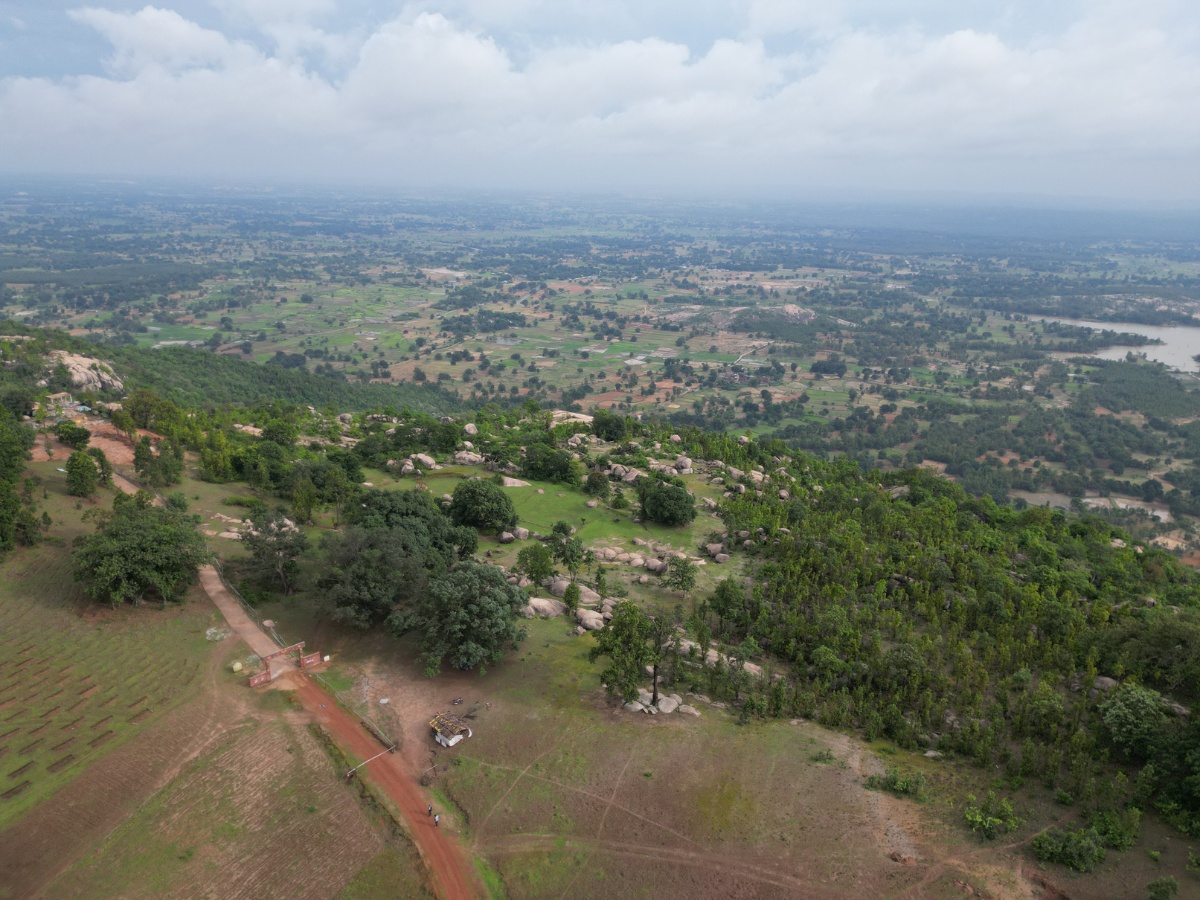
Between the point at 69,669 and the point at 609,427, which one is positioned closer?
the point at 69,669

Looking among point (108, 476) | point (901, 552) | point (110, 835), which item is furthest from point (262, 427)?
point (901, 552)

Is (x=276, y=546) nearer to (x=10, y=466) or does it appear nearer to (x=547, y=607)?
(x=547, y=607)

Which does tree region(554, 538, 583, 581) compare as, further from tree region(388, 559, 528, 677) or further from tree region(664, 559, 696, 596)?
tree region(388, 559, 528, 677)

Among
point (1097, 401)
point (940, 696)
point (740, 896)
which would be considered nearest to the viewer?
point (740, 896)

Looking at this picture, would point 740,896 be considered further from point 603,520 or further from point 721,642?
point 603,520

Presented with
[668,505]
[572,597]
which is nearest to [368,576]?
[572,597]
